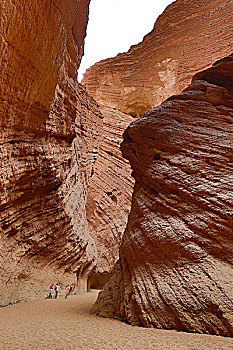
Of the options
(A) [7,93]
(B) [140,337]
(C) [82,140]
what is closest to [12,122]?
(A) [7,93]

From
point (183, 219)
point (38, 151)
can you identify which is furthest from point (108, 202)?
point (183, 219)

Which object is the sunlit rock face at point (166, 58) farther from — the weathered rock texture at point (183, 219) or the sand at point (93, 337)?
the sand at point (93, 337)

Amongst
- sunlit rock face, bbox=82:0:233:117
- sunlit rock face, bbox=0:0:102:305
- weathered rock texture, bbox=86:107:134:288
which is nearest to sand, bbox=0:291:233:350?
sunlit rock face, bbox=0:0:102:305

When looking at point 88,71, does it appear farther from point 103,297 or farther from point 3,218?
point 103,297

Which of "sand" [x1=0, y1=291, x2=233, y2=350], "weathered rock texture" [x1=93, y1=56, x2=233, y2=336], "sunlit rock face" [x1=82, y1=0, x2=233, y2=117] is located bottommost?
"sand" [x1=0, y1=291, x2=233, y2=350]

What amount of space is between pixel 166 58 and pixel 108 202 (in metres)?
11.5

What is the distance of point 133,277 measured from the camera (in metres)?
4.47

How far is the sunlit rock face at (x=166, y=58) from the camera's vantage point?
1487 cm

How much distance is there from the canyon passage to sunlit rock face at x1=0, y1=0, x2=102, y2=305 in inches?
1.3

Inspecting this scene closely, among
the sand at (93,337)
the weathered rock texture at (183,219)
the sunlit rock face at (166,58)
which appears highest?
the sunlit rock face at (166,58)

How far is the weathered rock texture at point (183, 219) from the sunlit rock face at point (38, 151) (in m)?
2.85

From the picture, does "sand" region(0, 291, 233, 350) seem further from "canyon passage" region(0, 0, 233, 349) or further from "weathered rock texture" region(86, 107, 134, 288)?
"weathered rock texture" region(86, 107, 134, 288)

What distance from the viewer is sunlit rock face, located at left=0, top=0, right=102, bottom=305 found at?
Answer: 5.14 m

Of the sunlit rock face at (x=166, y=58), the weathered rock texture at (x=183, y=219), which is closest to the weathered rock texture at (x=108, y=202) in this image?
the sunlit rock face at (x=166, y=58)
